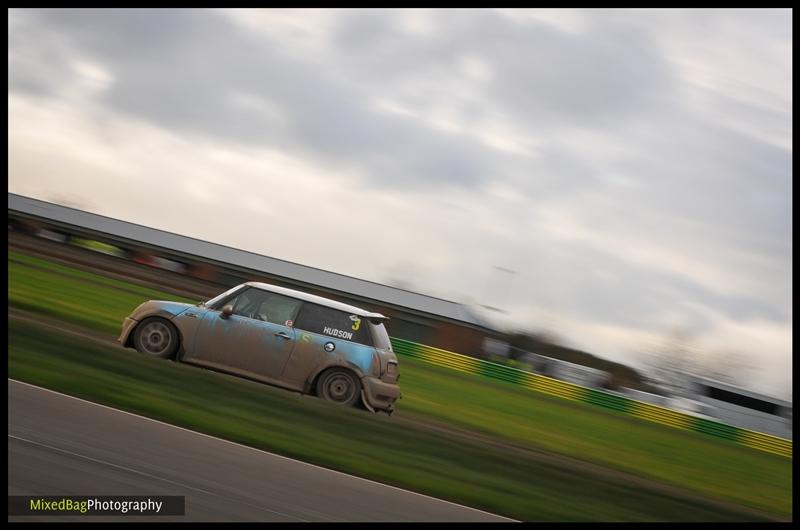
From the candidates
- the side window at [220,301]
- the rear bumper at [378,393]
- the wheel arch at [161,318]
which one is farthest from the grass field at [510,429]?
the side window at [220,301]

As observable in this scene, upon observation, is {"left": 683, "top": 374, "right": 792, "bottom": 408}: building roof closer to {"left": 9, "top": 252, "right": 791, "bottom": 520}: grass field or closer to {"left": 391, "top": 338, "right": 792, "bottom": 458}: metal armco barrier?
{"left": 391, "top": 338, "right": 792, "bottom": 458}: metal armco barrier

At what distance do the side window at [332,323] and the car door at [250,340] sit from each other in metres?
0.17

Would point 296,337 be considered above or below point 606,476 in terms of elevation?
above

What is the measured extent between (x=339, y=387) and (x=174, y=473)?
4426 mm

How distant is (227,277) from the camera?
36.6 m

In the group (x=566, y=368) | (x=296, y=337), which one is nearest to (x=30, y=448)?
(x=296, y=337)

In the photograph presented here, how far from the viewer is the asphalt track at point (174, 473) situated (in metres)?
5.80

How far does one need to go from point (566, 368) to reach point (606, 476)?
2251 centimetres

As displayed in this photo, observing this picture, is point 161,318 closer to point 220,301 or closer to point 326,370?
point 220,301

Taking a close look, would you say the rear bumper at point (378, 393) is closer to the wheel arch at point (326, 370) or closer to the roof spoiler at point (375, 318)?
the wheel arch at point (326, 370)

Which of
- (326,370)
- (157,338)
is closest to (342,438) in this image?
(326,370)

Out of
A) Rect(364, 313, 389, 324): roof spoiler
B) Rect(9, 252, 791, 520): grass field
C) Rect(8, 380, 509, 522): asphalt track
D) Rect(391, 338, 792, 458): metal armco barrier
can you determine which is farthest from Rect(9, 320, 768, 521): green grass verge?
Rect(391, 338, 792, 458): metal armco barrier

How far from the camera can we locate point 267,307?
1093 centimetres

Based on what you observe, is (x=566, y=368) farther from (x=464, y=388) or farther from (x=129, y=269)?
(x=129, y=269)
